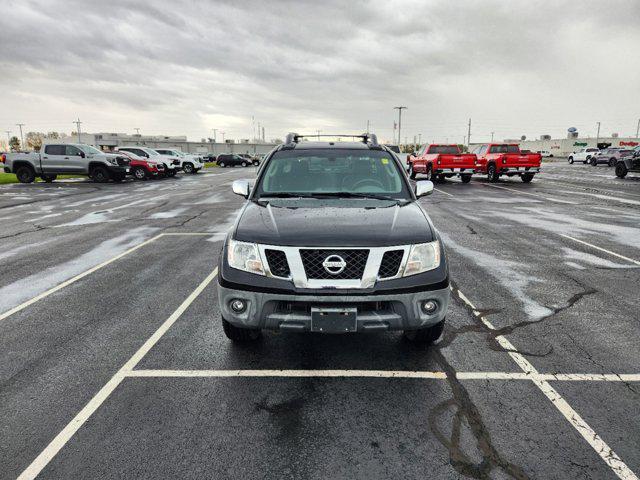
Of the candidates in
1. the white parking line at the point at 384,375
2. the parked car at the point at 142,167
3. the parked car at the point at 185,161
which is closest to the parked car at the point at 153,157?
the parked car at the point at 142,167

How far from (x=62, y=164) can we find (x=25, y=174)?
6.84ft

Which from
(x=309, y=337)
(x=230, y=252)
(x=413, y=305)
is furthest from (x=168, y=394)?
(x=413, y=305)

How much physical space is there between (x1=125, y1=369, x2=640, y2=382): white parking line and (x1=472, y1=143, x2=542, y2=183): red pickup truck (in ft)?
66.4

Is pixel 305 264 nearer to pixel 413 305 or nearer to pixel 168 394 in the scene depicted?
pixel 413 305

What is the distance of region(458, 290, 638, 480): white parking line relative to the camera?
2.32 metres

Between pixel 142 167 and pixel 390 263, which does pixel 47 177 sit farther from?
pixel 390 263

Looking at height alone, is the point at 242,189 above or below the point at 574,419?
above

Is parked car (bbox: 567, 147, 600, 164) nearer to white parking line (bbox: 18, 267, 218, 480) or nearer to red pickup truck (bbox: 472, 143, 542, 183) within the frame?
red pickup truck (bbox: 472, 143, 542, 183)

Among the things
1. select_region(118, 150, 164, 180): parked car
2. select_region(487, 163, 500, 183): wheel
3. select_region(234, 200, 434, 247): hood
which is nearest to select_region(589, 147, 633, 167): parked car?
select_region(487, 163, 500, 183): wheel

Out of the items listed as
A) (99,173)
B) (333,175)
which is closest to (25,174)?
(99,173)

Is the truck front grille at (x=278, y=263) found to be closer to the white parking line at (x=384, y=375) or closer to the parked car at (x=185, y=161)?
the white parking line at (x=384, y=375)

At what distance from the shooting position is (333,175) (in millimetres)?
4457

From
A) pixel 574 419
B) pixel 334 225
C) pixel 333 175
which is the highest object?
pixel 333 175

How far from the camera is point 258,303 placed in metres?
3.04
